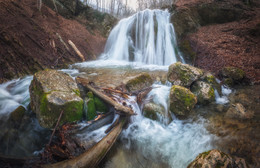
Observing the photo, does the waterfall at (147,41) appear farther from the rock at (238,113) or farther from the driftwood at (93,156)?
the driftwood at (93,156)

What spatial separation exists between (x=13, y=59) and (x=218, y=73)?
32.6 ft

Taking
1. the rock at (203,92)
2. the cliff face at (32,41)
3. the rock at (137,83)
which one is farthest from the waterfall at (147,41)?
the rock at (137,83)

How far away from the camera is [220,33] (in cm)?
1002

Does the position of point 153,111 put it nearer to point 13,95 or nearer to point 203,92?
point 203,92

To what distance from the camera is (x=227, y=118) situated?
153 inches

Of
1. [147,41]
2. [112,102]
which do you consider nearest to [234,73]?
[112,102]

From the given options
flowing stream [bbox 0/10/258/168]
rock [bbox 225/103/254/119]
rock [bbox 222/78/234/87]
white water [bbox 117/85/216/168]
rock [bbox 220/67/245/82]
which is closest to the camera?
flowing stream [bbox 0/10/258/168]

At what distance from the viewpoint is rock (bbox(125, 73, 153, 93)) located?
4.71 m

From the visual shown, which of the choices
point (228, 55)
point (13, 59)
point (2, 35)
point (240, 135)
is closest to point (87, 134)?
point (240, 135)

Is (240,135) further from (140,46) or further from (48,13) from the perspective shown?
(48,13)

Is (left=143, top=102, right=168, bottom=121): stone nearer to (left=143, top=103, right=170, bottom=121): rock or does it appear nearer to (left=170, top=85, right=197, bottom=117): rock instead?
(left=143, top=103, right=170, bottom=121): rock

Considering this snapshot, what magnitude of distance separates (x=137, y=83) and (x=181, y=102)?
1.72 meters

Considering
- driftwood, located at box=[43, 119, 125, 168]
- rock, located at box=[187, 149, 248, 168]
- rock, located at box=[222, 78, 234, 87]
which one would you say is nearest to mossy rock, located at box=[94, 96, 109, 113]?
driftwood, located at box=[43, 119, 125, 168]

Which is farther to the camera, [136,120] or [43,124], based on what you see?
[136,120]
